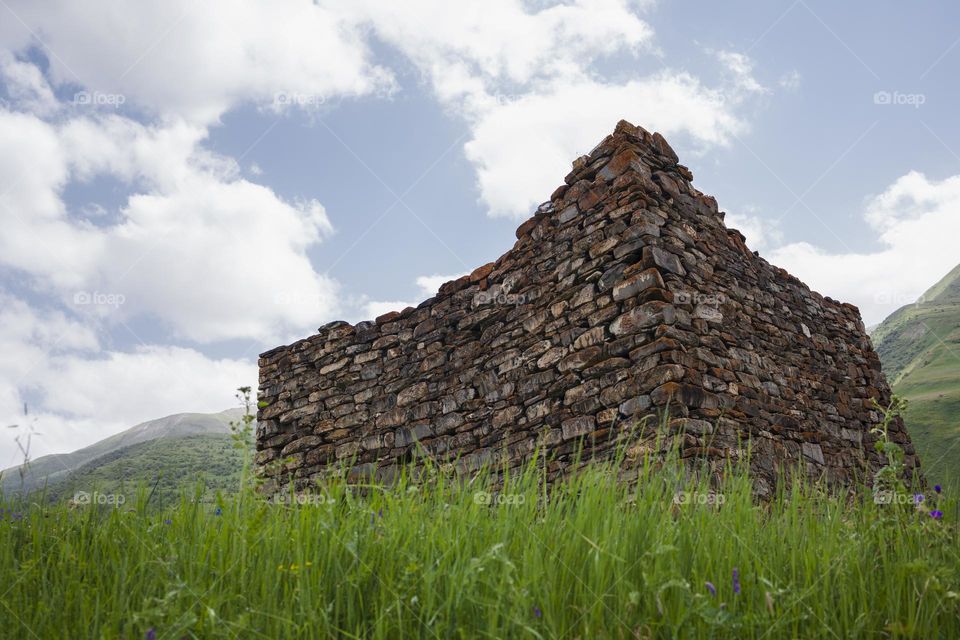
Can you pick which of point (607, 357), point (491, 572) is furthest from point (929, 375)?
point (491, 572)

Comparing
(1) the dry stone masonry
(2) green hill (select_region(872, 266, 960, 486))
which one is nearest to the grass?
(2) green hill (select_region(872, 266, 960, 486))

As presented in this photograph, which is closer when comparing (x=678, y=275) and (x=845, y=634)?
(x=845, y=634)

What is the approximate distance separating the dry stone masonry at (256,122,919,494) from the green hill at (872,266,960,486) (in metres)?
1.19

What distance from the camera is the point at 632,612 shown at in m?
1.89

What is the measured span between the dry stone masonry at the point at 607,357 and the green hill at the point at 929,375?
1192 millimetres

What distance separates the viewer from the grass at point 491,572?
187 centimetres

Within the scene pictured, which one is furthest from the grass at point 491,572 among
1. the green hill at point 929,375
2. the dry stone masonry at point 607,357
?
the dry stone masonry at point 607,357

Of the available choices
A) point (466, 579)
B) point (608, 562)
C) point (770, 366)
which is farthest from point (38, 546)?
point (770, 366)

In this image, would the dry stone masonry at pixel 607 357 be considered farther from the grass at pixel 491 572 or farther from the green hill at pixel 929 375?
the grass at pixel 491 572

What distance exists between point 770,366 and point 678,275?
145cm

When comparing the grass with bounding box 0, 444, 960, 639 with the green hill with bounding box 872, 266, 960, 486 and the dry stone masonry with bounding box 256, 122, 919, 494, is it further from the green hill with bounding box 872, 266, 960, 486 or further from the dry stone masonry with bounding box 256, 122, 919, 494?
the dry stone masonry with bounding box 256, 122, 919, 494

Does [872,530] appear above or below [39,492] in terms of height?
below

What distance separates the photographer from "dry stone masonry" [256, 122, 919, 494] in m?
5.08

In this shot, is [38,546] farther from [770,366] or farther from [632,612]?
[770,366]
